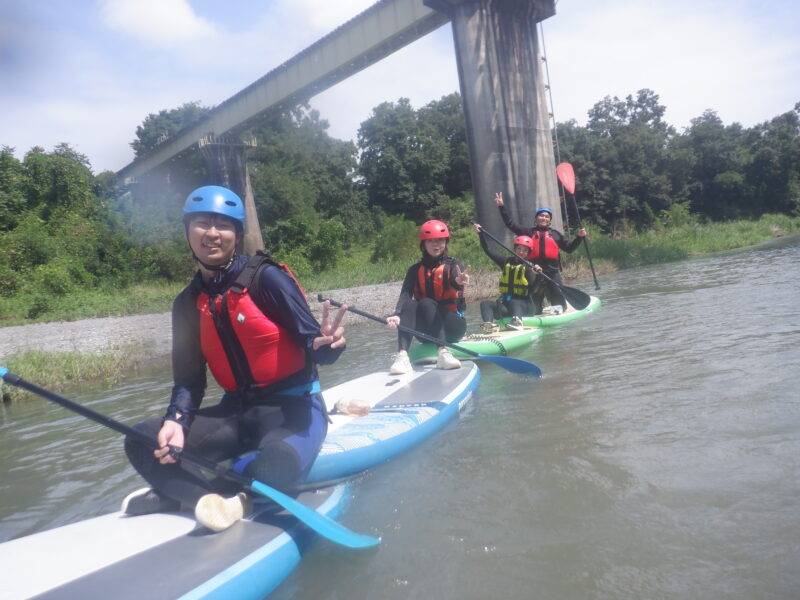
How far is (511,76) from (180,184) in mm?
22134

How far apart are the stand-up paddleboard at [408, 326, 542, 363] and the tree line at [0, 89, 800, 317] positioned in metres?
11.5

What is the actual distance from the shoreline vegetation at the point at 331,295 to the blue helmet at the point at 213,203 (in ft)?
17.5

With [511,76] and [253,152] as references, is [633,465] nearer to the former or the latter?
[511,76]

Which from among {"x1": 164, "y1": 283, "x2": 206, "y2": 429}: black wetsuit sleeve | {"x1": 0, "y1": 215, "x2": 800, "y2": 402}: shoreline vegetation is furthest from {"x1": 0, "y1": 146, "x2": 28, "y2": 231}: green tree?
{"x1": 164, "y1": 283, "x2": 206, "y2": 429}: black wetsuit sleeve

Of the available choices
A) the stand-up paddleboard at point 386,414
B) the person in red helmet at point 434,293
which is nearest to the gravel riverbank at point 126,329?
the person in red helmet at point 434,293

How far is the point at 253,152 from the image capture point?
40656 mm

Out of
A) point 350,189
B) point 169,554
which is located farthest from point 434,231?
point 350,189

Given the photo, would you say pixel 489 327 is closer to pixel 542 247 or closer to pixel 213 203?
pixel 542 247

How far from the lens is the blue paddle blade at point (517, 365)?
505cm

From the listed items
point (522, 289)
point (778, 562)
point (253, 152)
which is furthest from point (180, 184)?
point (778, 562)

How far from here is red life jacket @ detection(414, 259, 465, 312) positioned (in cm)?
545

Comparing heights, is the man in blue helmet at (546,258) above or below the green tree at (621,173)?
below

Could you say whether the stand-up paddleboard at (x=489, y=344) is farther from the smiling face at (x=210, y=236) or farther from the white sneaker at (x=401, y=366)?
the smiling face at (x=210, y=236)

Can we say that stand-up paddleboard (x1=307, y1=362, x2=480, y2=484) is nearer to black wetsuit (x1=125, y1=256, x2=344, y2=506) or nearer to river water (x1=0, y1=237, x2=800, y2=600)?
river water (x1=0, y1=237, x2=800, y2=600)
